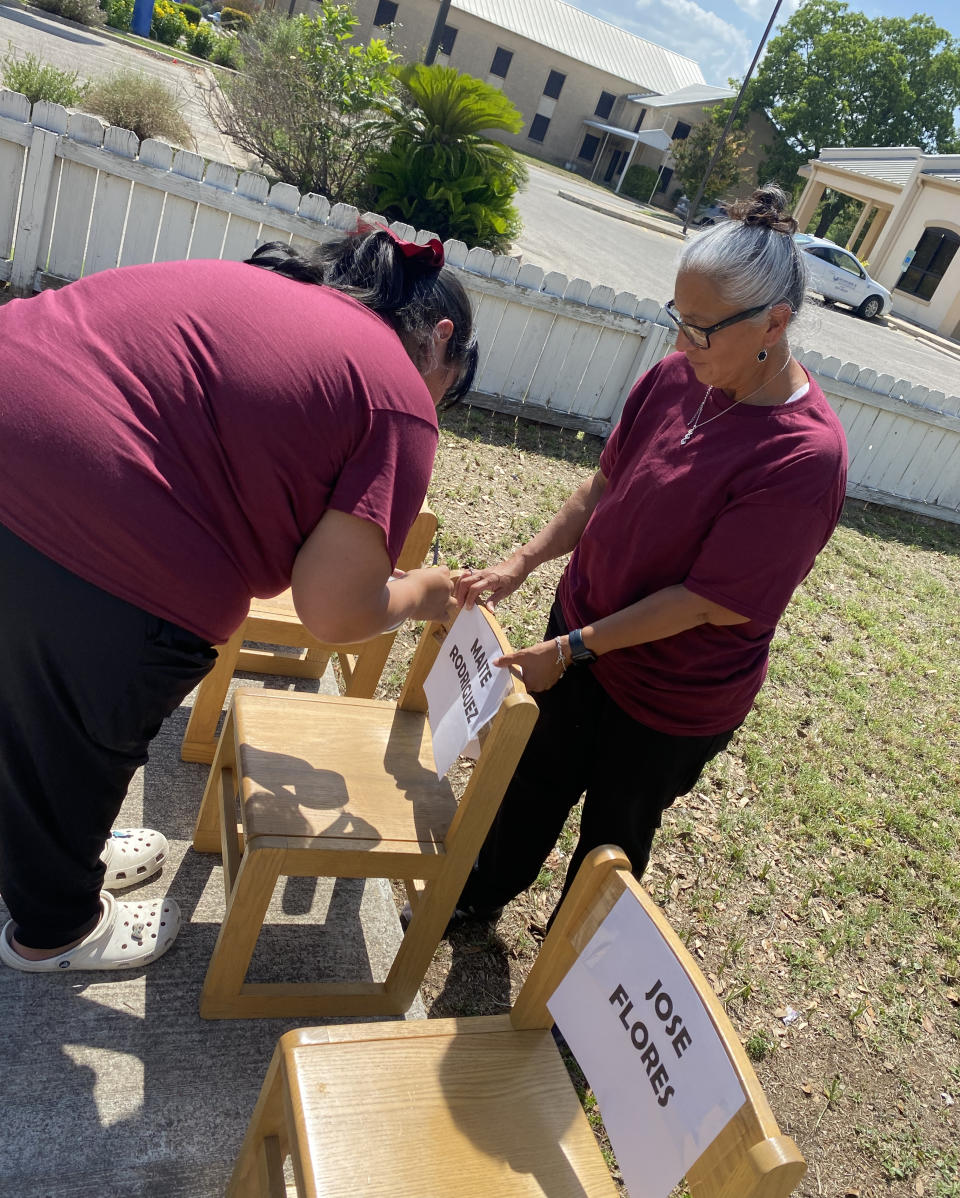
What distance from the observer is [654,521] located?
81.2 inches

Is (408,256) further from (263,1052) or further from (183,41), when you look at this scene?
(183,41)

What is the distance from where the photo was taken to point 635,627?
2035 millimetres

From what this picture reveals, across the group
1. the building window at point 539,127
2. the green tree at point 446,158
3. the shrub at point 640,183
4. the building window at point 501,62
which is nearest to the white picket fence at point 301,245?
the green tree at point 446,158

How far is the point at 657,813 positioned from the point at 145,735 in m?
1.28

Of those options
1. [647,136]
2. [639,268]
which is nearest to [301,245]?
[639,268]

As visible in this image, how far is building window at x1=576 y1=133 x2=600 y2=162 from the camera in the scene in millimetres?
49469

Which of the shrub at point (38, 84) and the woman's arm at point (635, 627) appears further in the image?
the shrub at point (38, 84)

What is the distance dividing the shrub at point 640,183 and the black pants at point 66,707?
47919 millimetres

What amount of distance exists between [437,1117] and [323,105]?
11044mm

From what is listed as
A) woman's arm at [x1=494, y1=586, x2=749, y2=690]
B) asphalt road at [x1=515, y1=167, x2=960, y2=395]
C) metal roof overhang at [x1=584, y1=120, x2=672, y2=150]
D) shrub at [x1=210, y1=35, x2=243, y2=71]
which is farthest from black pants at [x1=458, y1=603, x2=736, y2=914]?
metal roof overhang at [x1=584, y1=120, x2=672, y2=150]

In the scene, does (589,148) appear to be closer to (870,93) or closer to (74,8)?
(870,93)

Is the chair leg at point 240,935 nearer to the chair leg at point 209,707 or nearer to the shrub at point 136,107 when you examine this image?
the chair leg at point 209,707

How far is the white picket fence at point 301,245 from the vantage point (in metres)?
6.14

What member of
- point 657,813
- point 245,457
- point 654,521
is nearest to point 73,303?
point 245,457
